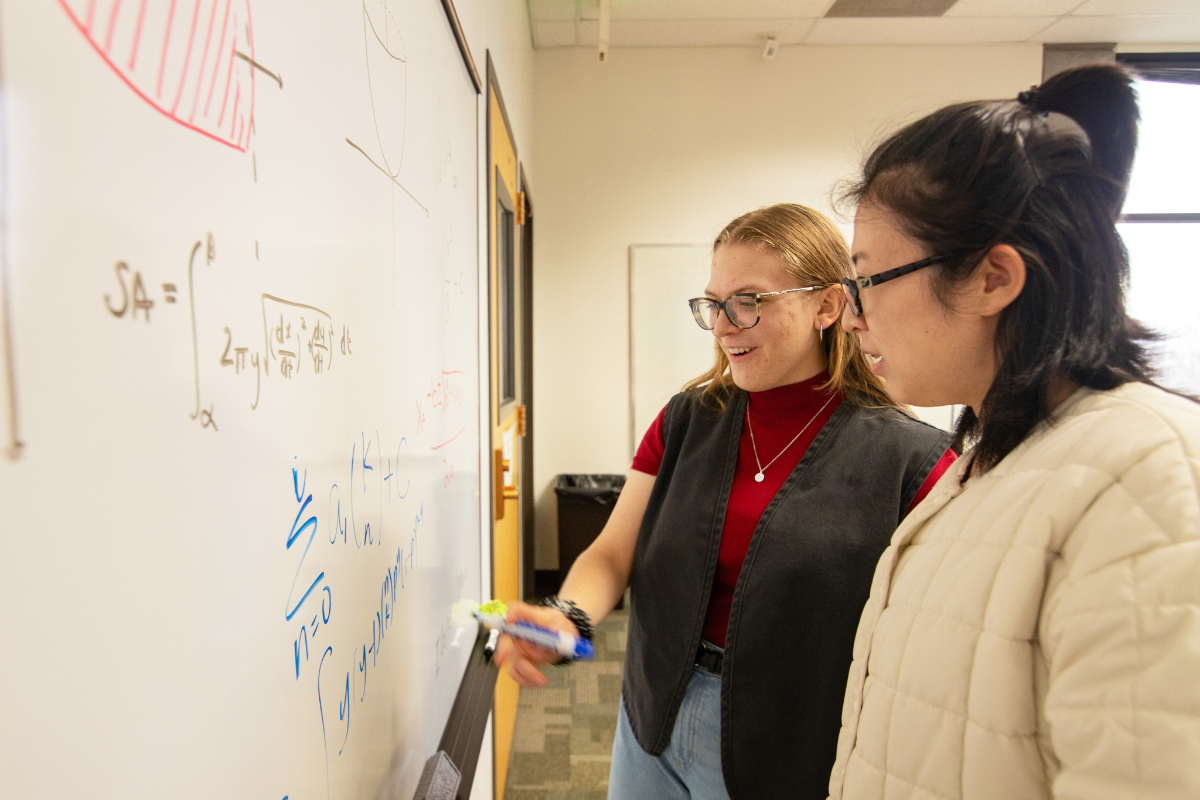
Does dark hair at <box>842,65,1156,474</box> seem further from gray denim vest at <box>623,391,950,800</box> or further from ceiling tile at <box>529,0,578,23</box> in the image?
ceiling tile at <box>529,0,578,23</box>

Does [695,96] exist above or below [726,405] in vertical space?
above

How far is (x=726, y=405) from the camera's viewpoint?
1133 mm

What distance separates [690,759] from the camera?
3.24 feet

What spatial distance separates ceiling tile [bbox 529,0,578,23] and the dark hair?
9.46 ft

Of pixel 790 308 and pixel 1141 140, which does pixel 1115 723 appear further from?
pixel 790 308

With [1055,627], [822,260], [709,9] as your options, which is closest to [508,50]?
[822,260]

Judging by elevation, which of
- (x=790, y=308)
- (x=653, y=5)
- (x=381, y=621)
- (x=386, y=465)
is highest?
(x=653, y=5)

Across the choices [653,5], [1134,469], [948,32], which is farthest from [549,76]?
[1134,469]

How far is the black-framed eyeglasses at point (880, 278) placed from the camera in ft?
2.05

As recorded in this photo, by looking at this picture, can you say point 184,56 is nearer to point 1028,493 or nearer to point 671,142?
point 1028,493

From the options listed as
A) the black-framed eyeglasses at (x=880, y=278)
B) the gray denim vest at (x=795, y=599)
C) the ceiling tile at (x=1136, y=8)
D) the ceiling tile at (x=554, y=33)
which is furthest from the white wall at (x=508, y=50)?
the ceiling tile at (x=1136, y=8)

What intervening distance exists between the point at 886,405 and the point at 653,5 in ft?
9.11

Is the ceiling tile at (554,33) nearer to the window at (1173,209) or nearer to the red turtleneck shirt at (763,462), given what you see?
the red turtleneck shirt at (763,462)

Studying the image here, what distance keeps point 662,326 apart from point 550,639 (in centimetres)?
292
